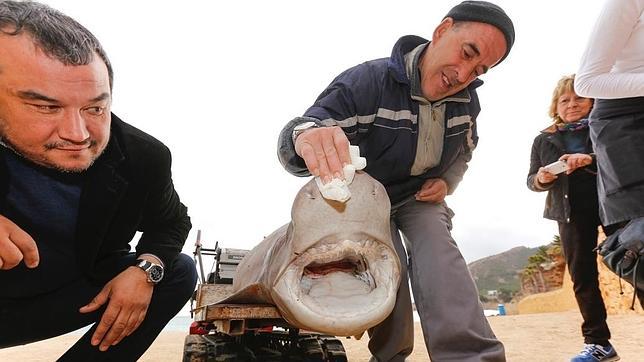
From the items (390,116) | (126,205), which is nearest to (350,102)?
(390,116)

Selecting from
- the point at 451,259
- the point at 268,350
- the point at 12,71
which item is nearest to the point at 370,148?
the point at 451,259

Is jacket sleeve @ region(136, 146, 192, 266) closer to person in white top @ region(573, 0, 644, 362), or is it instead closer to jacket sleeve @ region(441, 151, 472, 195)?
jacket sleeve @ region(441, 151, 472, 195)

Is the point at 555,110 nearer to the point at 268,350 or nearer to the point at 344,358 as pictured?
the point at 344,358

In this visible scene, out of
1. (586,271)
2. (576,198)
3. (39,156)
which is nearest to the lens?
(39,156)

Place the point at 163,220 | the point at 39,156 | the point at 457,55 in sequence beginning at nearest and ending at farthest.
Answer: the point at 39,156 < the point at 163,220 < the point at 457,55

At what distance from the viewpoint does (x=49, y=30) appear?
206cm

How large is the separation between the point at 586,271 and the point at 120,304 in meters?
3.48

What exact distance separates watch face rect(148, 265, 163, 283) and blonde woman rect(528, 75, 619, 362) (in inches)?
124

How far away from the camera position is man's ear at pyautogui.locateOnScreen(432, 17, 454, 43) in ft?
10.3

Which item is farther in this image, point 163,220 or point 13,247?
point 163,220

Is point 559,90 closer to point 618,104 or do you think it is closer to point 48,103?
point 618,104

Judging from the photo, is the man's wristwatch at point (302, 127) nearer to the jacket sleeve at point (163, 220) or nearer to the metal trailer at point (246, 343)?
the jacket sleeve at point (163, 220)

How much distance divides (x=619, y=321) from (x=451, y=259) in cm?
892

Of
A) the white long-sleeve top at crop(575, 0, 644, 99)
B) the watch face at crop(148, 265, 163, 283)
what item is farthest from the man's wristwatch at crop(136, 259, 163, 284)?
the white long-sleeve top at crop(575, 0, 644, 99)
